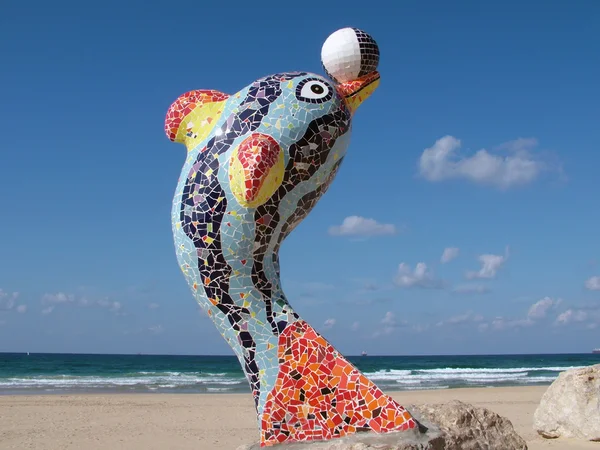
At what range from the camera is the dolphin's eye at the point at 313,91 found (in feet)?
16.0

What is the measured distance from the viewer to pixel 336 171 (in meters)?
5.12

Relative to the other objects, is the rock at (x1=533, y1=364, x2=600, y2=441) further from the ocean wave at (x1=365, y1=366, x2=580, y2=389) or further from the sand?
the ocean wave at (x1=365, y1=366, x2=580, y2=389)

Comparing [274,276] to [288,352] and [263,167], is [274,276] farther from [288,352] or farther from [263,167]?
[263,167]

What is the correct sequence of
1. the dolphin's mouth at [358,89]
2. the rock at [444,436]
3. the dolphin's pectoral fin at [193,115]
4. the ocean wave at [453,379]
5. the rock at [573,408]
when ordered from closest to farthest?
the rock at [444,436] → the dolphin's pectoral fin at [193,115] → the dolphin's mouth at [358,89] → the rock at [573,408] → the ocean wave at [453,379]

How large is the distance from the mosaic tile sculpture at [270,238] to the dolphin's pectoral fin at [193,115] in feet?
0.14

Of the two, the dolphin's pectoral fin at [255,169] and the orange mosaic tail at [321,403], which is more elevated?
the dolphin's pectoral fin at [255,169]

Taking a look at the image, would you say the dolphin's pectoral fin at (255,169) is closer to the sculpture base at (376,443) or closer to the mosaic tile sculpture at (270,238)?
the mosaic tile sculpture at (270,238)

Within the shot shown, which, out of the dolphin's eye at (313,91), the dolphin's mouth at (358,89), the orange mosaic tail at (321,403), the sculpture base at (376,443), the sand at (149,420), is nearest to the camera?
the sculpture base at (376,443)

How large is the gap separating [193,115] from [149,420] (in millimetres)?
9565

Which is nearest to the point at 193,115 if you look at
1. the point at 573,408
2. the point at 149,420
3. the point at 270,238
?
the point at 270,238

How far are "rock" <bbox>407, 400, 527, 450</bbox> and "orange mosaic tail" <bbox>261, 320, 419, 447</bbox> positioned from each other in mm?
789

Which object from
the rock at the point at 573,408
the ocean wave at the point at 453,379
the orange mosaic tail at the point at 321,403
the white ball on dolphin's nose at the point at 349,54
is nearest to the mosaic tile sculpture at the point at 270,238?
the orange mosaic tail at the point at 321,403

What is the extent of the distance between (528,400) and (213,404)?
8349 mm

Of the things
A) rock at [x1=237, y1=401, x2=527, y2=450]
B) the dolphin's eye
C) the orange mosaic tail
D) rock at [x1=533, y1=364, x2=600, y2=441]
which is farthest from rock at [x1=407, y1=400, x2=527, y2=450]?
the dolphin's eye
